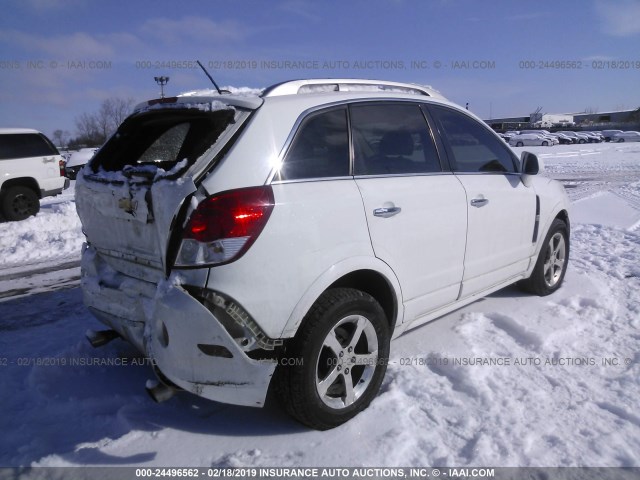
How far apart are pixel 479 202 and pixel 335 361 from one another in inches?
67.9

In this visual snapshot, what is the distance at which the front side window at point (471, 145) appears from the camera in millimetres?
3552

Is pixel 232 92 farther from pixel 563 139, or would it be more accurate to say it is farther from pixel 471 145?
pixel 563 139

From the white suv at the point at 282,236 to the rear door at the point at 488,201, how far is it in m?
0.04

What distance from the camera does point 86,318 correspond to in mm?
4293

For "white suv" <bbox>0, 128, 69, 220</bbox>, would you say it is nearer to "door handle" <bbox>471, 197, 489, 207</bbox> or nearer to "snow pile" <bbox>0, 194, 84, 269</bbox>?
"snow pile" <bbox>0, 194, 84, 269</bbox>

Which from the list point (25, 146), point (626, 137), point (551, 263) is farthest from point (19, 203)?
point (626, 137)

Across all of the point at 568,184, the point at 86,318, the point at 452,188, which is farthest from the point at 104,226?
the point at 568,184

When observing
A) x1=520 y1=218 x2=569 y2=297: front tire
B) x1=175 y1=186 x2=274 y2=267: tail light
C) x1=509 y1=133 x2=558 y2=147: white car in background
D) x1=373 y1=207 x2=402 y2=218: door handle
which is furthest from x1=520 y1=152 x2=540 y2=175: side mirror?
x1=509 y1=133 x2=558 y2=147: white car in background

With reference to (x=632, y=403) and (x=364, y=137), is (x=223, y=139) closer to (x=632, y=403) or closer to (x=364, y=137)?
(x=364, y=137)

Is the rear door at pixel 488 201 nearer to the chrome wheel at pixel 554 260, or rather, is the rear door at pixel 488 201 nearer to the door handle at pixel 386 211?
the chrome wheel at pixel 554 260

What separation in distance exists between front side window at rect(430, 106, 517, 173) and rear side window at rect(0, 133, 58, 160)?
34.2 feet

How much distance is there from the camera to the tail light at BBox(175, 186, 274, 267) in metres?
2.23

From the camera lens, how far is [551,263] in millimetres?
4754

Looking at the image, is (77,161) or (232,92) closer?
(232,92)
